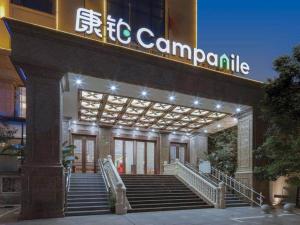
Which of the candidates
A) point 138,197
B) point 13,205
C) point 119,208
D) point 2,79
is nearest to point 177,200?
point 138,197

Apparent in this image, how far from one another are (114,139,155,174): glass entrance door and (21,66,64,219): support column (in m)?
14.3

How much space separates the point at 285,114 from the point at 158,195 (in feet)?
26.6

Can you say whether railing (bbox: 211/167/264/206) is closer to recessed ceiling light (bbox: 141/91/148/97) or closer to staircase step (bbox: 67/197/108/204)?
recessed ceiling light (bbox: 141/91/148/97)

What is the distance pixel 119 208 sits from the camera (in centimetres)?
1530

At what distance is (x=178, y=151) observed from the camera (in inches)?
1236

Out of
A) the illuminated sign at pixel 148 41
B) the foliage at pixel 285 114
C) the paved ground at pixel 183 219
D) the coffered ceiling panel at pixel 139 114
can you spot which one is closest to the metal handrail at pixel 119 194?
the paved ground at pixel 183 219

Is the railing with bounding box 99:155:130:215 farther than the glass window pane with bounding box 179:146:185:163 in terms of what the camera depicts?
No

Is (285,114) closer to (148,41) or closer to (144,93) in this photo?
(144,93)

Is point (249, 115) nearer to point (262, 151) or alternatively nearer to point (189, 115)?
point (262, 151)

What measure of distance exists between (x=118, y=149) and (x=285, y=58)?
636 inches

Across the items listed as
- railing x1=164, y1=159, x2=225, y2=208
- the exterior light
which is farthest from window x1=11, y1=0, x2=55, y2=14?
railing x1=164, y1=159, x2=225, y2=208

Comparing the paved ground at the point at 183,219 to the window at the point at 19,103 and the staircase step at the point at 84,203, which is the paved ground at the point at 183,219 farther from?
the window at the point at 19,103

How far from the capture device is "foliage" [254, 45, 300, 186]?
16453 millimetres

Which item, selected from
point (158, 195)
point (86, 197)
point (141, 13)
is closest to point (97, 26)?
point (86, 197)
